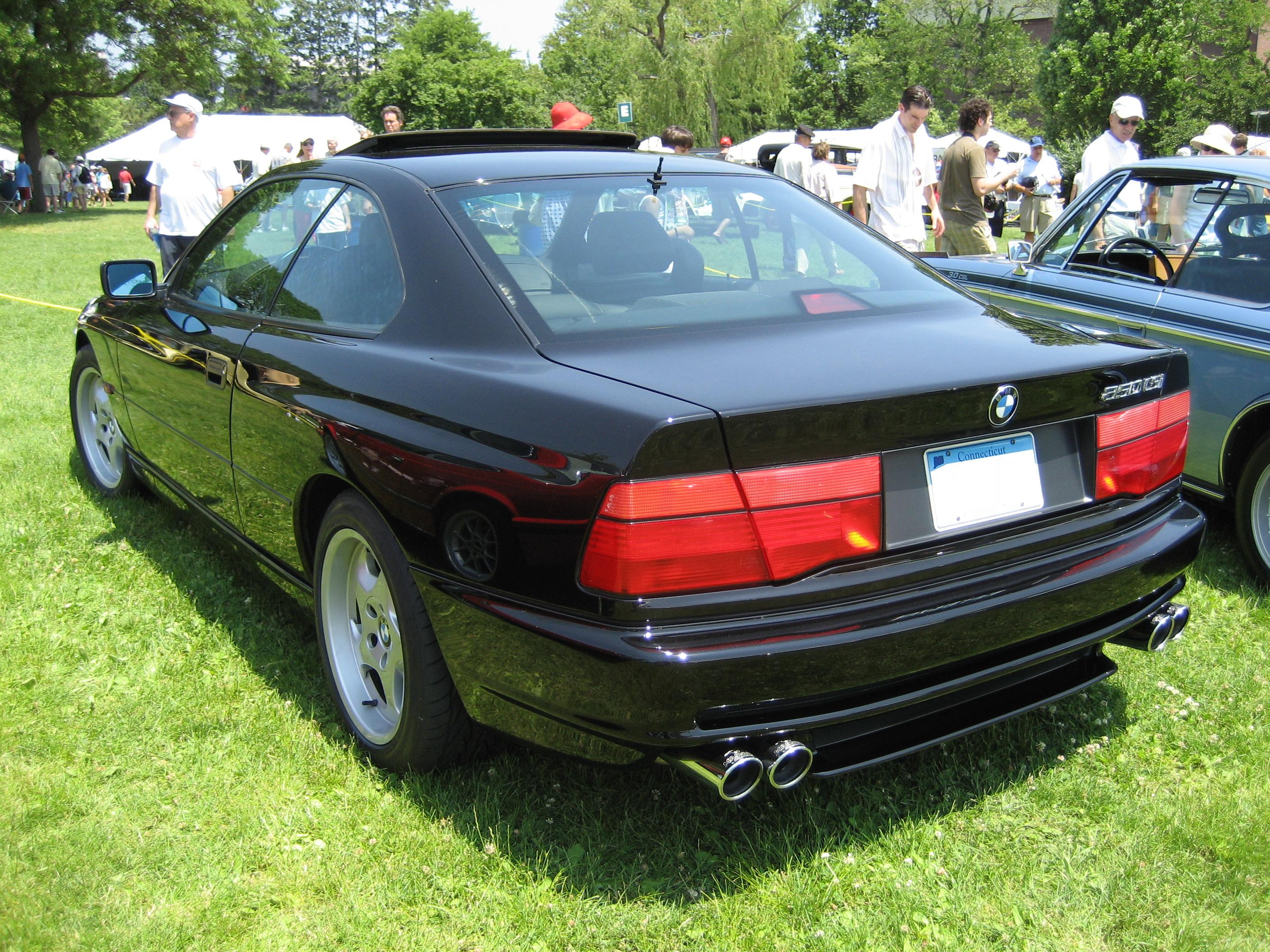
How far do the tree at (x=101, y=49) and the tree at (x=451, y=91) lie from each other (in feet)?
76.5

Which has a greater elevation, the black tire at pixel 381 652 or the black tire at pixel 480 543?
the black tire at pixel 480 543

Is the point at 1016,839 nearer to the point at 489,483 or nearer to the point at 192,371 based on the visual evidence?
the point at 489,483

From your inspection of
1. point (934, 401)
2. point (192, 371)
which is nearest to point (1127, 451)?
point (934, 401)

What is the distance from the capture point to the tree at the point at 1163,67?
120 feet

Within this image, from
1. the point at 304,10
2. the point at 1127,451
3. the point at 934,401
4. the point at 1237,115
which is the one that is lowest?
the point at 1127,451

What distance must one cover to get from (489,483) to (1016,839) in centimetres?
146

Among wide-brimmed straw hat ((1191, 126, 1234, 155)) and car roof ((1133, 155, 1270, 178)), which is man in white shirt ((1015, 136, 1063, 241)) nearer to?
wide-brimmed straw hat ((1191, 126, 1234, 155))

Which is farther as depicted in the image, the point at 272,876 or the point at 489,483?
the point at 272,876

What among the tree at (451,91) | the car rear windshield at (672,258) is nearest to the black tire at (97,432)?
the car rear windshield at (672,258)

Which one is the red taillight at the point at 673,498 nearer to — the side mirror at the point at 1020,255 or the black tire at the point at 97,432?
the black tire at the point at 97,432

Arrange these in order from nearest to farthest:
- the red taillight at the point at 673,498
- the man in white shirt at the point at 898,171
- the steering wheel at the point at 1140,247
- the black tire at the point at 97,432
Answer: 1. the red taillight at the point at 673,498
2. the steering wheel at the point at 1140,247
3. the black tire at the point at 97,432
4. the man in white shirt at the point at 898,171

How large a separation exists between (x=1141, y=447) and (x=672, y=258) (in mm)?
1226

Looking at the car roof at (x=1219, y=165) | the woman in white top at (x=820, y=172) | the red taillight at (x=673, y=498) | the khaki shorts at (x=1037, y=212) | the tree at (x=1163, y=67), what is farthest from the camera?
the tree at (x=1163, y=67)

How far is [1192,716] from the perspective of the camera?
9.98 ft
